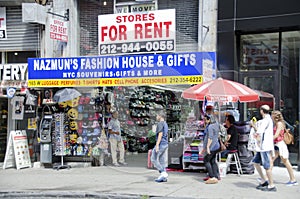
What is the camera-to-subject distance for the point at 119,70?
1168 centimetres

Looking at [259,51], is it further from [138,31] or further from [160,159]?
[160,159]

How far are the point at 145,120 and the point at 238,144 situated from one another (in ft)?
16.8

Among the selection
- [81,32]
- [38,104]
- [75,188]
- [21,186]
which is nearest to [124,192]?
[75,188]

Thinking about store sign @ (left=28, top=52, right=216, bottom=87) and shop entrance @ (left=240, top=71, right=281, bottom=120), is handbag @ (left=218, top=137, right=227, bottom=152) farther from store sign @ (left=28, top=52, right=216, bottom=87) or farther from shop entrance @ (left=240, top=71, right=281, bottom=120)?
shop entrance @ (left=240, top=71, right=281, bottom=120)

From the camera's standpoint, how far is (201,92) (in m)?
9.95

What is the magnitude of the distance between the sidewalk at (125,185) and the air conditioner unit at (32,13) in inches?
189

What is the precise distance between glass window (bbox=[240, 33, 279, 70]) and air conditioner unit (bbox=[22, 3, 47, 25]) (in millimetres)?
6497

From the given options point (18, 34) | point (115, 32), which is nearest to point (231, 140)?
point (115, 32)

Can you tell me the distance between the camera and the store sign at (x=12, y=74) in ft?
44.8

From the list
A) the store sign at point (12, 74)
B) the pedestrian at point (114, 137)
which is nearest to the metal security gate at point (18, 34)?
the store sign at point (12, 74)

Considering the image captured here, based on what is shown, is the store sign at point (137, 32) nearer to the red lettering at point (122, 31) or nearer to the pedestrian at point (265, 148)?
the red lettering at point (122, 31)

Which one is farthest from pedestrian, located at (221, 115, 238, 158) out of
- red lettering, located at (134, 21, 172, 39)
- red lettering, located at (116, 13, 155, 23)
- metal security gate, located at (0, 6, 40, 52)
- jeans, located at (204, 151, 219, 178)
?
metal security gate, located at (0, 6, 40, 52)

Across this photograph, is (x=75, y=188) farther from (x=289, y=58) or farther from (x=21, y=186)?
(x=289, y=58)

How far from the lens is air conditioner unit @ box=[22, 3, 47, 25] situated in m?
13.2
